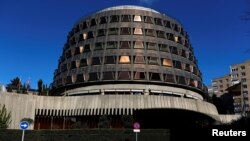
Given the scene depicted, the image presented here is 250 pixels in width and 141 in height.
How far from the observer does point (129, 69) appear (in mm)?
59062

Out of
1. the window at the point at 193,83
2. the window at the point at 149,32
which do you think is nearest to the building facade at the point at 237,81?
the window at the point at 193,83

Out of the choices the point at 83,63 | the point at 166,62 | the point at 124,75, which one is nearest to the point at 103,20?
the point at 83,63

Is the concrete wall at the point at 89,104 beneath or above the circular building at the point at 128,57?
beneath

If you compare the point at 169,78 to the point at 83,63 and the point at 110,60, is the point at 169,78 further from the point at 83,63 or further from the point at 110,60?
the point at 83,63

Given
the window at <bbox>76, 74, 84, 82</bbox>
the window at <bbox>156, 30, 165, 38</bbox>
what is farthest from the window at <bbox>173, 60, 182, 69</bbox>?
the window at <bbox>76, 74, 84, 82</bbox>

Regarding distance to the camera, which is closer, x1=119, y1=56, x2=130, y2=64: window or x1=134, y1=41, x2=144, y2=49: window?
x1=119, y1=56, x2=130, y2=64: window

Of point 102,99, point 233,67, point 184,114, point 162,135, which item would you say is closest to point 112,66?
point 102,99

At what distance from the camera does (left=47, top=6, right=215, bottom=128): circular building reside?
52.8 metres

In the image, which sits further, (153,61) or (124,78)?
(153,61)

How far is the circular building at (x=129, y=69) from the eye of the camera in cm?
5284

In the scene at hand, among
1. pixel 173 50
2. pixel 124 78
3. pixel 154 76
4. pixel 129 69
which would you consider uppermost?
pixel 173 50

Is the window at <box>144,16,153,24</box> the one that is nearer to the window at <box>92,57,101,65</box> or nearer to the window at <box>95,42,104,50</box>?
the window at <box>95,42,104,50</box>

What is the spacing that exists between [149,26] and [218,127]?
142 ft

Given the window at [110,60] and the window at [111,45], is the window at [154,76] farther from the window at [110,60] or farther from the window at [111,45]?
the window at [111,45]
